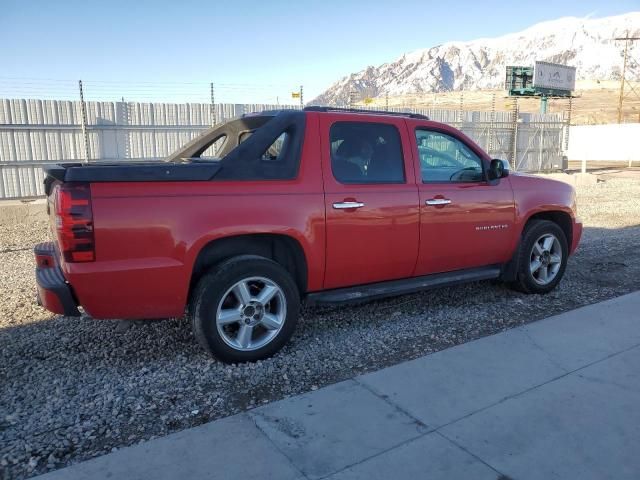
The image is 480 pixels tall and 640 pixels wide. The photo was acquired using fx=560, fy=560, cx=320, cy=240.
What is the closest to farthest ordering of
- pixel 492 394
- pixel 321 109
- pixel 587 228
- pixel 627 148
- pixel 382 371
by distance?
pixel 492 394 < pixel 382 371 < pixel 321 109 < pixel 587 228 < pixel 627 148

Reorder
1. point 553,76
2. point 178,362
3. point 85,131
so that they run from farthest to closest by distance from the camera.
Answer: point 553,76 < point 85,131 < point 178,362

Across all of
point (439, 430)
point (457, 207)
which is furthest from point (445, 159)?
point (439, 430)

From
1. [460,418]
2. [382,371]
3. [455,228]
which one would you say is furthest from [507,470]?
[455,228]

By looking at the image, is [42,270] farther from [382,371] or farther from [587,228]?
[587,228]

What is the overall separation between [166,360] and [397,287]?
1.97m

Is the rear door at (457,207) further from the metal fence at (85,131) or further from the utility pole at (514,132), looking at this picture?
the utility pole at (514,132)

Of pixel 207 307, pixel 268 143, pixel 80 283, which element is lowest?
pixel 207 307

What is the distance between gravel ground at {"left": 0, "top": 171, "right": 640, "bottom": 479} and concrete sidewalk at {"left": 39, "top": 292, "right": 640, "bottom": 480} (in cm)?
23

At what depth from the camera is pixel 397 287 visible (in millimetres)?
4801

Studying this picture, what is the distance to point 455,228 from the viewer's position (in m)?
5.01

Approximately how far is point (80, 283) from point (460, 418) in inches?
97.7

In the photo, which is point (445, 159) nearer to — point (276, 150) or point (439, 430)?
point (276, 150)

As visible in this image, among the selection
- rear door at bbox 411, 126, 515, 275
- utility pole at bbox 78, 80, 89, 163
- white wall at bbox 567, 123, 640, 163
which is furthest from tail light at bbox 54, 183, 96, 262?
white wall at bbox 567, 123, 640, 163

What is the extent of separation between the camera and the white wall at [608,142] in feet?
106
